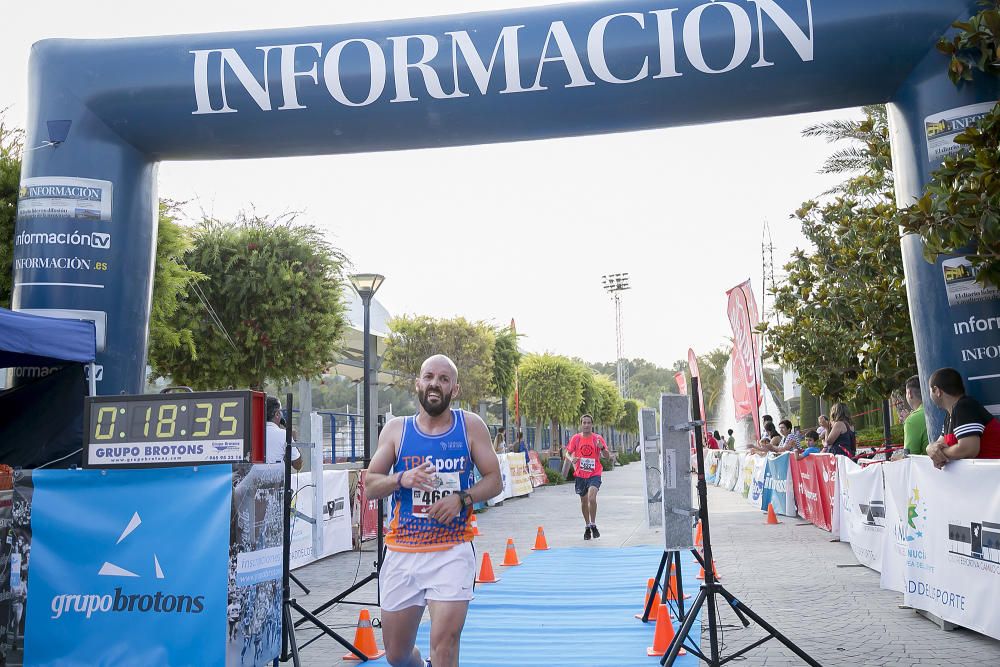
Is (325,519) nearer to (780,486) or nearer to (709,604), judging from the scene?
(709,604)

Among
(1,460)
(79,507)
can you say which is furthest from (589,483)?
(79,507)

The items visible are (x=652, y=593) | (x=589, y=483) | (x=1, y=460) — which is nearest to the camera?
(x=652, y=593)

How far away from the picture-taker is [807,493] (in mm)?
16078

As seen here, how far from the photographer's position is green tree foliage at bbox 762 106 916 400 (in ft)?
42.4

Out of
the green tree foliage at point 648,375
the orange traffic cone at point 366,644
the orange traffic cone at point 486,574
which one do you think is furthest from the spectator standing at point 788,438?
the green tree foliage at point 648,375

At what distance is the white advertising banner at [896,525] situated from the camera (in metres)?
7.76

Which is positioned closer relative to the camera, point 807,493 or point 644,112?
point 644,112

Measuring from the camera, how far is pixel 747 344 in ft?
63.5

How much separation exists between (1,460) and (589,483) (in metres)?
9.10

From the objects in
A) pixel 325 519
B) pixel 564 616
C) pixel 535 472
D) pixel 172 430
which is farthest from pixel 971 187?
pixel 535 472

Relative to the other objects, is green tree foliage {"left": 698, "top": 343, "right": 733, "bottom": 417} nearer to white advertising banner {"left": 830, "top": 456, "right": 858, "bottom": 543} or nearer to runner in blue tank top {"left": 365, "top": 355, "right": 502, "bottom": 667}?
white advertising banner {"left": 830, "top": 456, "right": 858, "bottom": 543}

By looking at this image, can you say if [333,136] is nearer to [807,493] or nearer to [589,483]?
[589,483]

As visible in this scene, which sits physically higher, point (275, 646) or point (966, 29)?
point (966, 29)

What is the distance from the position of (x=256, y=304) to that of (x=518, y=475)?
45.1ft
